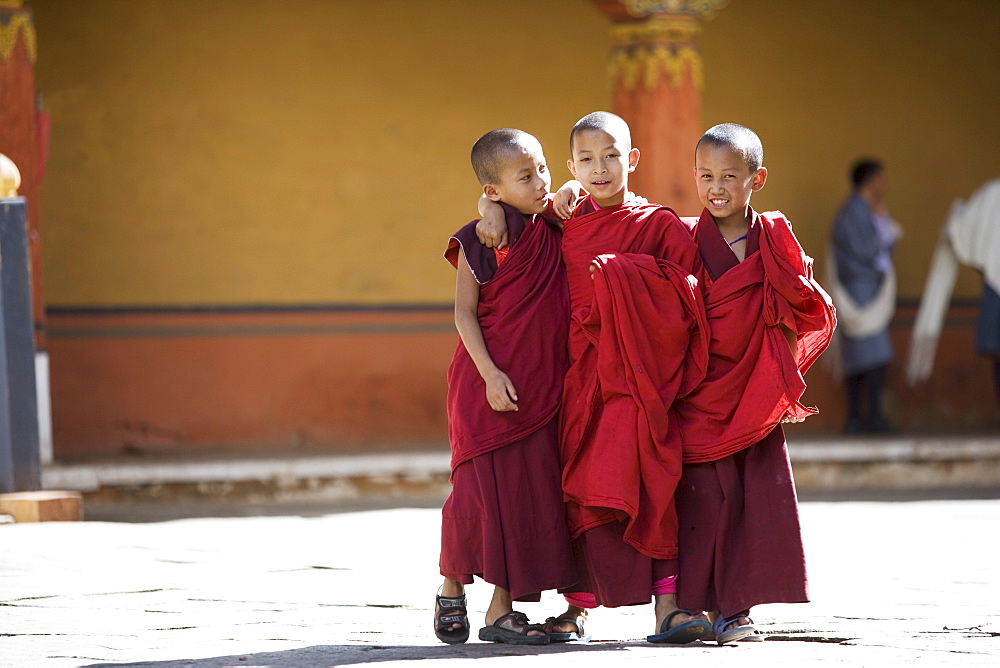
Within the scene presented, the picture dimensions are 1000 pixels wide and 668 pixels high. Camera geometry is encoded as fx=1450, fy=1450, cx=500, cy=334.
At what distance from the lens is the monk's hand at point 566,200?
154 inches

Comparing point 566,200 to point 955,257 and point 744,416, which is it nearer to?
point 744,416

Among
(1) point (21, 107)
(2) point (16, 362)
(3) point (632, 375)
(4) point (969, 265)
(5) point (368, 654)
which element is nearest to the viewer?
(5) point (368, 654)

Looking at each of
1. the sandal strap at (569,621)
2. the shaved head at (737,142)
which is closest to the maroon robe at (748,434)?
the shaved head at (737,142)

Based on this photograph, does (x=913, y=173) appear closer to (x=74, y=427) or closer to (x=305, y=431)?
(x=305, y=431)

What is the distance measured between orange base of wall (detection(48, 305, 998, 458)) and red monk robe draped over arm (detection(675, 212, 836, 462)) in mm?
5136

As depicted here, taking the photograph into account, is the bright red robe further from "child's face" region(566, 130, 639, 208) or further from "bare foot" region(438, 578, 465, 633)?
"bare foot" region(438, 578, 465, 633)

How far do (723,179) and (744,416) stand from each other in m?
0.63

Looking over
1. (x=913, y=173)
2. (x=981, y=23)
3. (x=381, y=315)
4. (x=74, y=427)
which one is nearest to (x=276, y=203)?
(x=381, y=315)

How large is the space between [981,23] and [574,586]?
23.7 feet

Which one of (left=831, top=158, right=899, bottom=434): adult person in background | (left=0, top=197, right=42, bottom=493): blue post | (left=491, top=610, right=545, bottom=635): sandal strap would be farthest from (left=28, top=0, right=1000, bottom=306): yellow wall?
(left=491, top=610, right=545, bottom=635): sandal strap

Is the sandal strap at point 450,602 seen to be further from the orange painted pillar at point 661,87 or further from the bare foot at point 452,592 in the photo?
the orange painted pillar at point 661,87

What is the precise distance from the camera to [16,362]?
19.5 ft

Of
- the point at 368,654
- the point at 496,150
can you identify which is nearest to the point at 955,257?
the point at 496,150

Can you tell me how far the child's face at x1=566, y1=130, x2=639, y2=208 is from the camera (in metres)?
3.80
